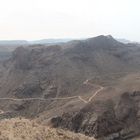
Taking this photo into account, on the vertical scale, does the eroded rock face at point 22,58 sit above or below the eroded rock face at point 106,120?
above

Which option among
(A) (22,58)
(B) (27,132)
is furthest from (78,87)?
(B) (27,132)

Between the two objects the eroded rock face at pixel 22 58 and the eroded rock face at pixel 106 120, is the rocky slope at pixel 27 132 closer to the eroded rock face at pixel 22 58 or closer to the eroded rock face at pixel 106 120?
the eroded rock face at pixel 106 120

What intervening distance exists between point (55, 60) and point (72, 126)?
4649 centimetres

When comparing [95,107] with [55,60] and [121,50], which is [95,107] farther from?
[121,50]

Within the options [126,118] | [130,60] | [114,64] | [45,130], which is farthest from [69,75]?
[45,130]

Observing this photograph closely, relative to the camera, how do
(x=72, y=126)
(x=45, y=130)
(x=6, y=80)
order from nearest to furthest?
(x=45, y=130) < (x=72, y=126) < (x=6, y=80)

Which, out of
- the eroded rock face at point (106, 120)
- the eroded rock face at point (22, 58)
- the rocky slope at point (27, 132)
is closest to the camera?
the rocky slope at point (27, 132)

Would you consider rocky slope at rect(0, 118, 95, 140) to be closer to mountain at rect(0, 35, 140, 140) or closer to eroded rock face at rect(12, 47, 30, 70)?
mountain at rect(0, 35, 140, 140)

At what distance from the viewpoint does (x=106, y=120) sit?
8588 cm

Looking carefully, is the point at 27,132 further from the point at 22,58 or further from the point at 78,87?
the point at 22,58

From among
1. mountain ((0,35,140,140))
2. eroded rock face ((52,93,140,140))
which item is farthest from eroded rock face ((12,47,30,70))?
eroded rock face ((52,93,140,140))

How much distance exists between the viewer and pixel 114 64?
439 ft

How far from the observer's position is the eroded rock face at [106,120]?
84.3m

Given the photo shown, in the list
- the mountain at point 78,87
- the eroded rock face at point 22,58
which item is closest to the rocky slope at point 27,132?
the mountain at point 78,87
